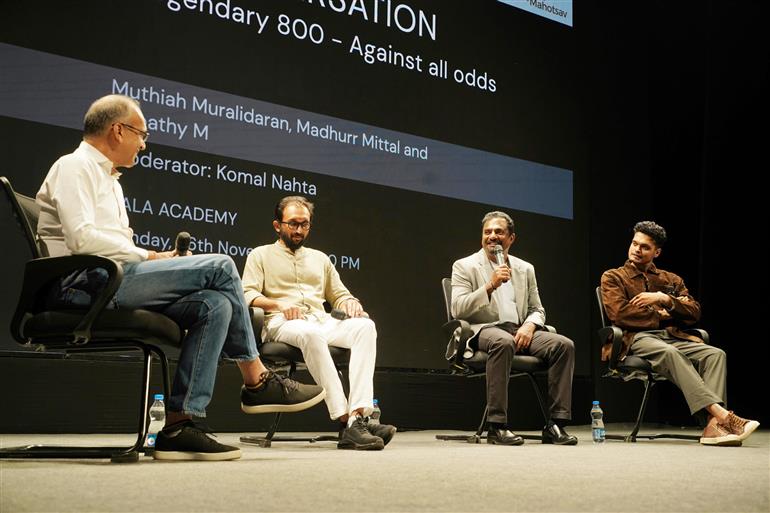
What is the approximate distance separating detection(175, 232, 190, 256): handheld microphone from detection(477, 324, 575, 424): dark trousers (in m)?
1.68

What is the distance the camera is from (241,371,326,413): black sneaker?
2631 millimetres

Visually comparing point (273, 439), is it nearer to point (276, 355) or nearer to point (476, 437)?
point (276, 355)

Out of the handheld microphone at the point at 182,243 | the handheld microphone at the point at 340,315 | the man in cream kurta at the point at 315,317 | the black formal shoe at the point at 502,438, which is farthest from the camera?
the black formal shoe at the point at 502,438

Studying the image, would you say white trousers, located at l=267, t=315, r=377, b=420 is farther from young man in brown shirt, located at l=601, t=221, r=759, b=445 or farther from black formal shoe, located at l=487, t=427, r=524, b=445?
young man in brown shirt, located at l=601, t=221, r=759, b=445

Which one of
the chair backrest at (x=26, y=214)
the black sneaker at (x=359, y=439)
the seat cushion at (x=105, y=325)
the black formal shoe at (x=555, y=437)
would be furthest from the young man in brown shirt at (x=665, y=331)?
the chair backrest at (x=26, y=214)

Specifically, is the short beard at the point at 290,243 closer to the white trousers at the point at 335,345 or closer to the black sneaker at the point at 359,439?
the white trousers at the point at 335,345

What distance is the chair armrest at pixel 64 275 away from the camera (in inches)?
88.0

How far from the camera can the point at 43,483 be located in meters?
1.77

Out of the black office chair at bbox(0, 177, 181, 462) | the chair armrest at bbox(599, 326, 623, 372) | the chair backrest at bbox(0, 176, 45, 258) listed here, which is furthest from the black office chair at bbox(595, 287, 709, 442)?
the chair backrest at bbox(0, 176, 45, 258)

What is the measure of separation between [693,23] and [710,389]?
336 centimetres

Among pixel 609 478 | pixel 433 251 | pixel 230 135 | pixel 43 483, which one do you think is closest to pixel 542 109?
pixel 433 251

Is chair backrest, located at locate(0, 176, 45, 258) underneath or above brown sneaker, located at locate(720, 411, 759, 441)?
above

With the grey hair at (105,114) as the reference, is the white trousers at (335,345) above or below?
below

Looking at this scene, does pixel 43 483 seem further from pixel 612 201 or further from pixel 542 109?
pixel 612 201
